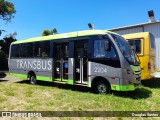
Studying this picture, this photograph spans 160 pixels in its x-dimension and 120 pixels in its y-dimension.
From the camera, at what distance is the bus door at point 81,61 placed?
11422 mm

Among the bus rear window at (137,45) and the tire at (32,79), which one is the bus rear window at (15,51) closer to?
the tire at (32,79)

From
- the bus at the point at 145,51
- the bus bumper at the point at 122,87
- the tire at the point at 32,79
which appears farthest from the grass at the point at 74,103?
the tire at the point at 32,79

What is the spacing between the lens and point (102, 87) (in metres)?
10.7

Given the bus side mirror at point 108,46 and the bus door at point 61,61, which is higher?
the bus side mirror at point 108,46

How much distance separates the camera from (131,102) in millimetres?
9047

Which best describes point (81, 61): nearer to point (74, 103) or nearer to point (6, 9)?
point (74, 103)

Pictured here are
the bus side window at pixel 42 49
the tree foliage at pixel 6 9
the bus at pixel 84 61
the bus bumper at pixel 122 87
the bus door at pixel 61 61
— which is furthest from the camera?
the tree foliage at pixel 6 9

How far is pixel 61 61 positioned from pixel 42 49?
75.7 inches

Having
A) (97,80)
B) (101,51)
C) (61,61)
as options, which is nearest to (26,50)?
(61,61)

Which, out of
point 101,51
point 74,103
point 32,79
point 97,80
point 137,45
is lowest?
point 74,103

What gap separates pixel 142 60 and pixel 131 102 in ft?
14.0

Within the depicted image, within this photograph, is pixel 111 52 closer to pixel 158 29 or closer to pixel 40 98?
pixel 40 98

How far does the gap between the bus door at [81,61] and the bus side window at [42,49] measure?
2.36 metres

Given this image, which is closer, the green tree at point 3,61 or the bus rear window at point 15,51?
the bus rear window at point 15,51
